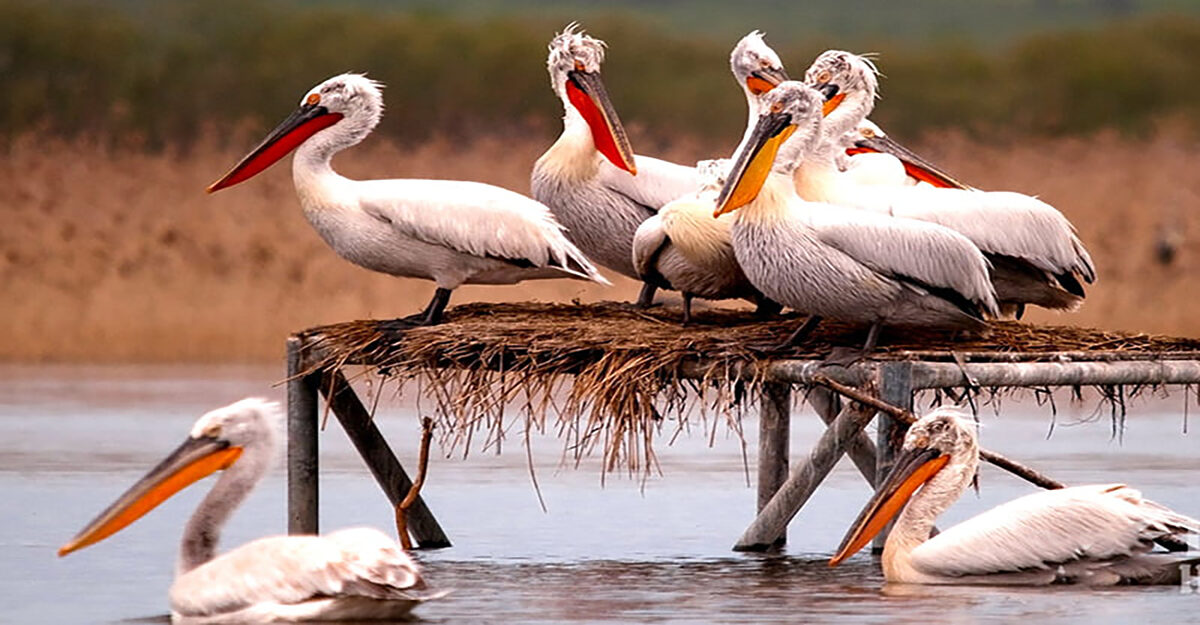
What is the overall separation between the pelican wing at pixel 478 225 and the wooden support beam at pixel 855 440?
3.77 ft

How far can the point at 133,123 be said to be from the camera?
20484 millimetres

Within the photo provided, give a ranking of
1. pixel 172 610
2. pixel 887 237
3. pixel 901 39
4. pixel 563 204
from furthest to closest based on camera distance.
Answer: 1. pixel 901 39
2. pixel 563 204
3. pixel 887 237
4. pixel 172 610

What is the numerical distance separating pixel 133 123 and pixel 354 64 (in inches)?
63.0

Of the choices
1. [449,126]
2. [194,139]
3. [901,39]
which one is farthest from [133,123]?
[901,39]

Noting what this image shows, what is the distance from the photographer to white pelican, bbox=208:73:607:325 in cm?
940

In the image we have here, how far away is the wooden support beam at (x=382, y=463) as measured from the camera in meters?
9.91

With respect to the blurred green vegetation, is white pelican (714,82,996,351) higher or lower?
lower

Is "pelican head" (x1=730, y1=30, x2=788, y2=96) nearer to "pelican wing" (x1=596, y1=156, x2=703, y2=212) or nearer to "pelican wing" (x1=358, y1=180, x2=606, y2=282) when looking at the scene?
"pelican wing" (x1=596, y1=156, x2=703, y2=212)

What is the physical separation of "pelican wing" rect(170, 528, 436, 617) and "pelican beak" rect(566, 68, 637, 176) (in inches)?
99.3

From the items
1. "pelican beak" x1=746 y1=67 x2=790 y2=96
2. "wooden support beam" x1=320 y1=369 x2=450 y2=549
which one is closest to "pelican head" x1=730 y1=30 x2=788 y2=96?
"pelican beak" x1=746 y1=67 x2=790 y2=96

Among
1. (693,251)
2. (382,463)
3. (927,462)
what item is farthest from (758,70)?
(927,462)

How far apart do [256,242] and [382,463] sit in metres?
9.27

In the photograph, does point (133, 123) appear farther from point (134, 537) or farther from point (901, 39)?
point (134, 537)

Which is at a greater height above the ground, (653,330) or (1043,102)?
(1043,102)
